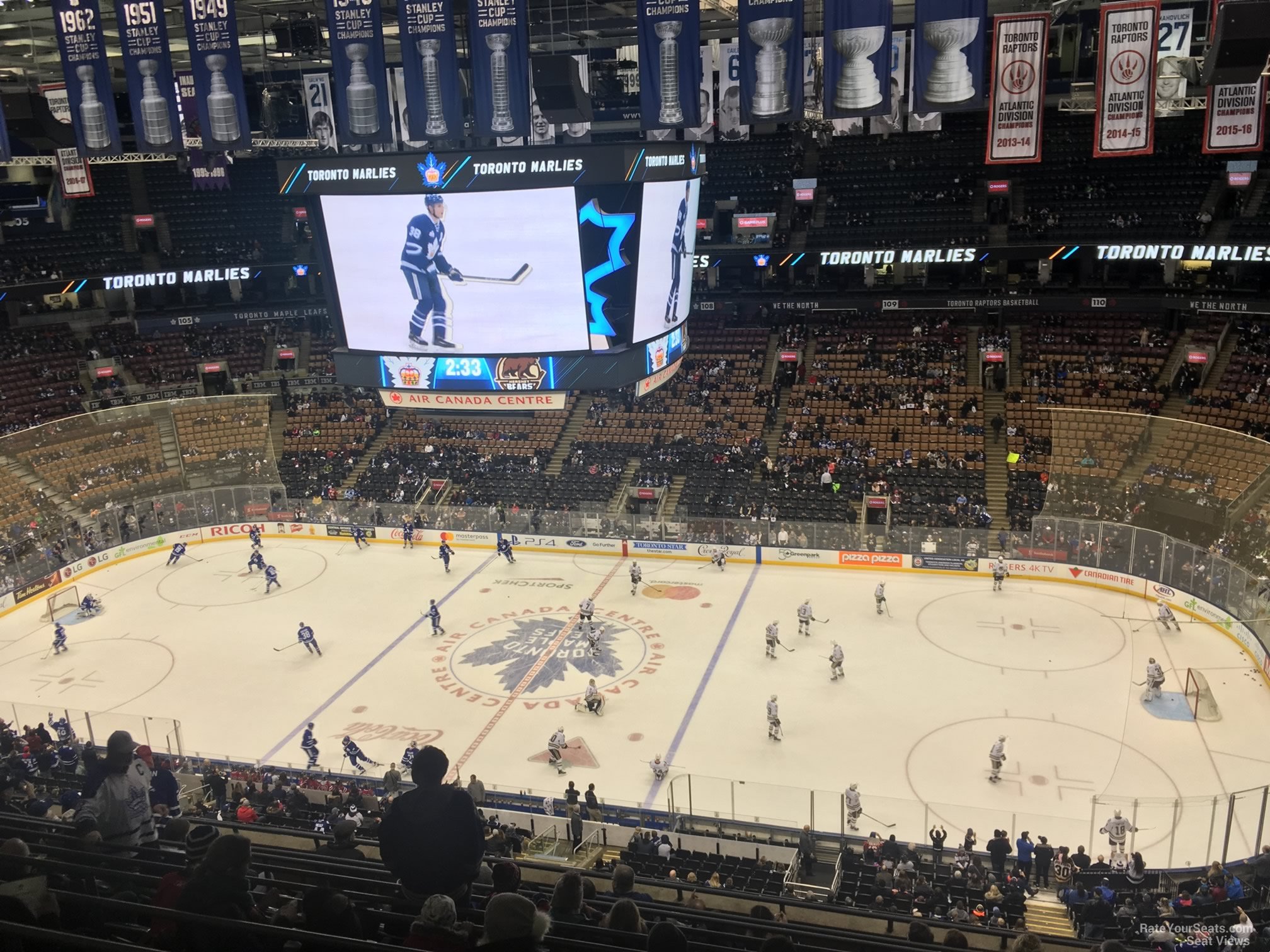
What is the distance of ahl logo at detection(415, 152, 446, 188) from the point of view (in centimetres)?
2172

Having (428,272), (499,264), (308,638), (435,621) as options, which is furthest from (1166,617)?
(308,638)

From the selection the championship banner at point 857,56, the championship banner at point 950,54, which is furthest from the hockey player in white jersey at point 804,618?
the championship banner at point 950,54

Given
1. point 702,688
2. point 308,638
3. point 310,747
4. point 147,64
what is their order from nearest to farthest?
1. point 310,747
2. point 147,64
3. point 702,688
4. point 308,638

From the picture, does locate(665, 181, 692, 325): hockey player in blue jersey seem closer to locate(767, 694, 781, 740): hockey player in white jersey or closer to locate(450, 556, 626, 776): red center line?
locate(450, 556, 626, 776): red center line

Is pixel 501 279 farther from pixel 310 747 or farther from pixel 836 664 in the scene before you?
pixel 836 664

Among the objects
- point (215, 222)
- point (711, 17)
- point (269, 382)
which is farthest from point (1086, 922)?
point (215, 222)

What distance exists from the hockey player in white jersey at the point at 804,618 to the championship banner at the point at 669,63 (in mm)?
12081

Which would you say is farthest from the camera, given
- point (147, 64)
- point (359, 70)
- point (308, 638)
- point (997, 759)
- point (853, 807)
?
point (308, 638)

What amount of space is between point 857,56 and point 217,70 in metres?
13.8

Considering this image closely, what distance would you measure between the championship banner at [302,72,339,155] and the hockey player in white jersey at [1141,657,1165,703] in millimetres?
26437

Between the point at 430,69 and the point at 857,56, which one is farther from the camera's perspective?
the point at 430,69

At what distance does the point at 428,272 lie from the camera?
22.9 meters

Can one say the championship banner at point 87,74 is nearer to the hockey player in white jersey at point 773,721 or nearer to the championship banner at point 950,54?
the championship banner at point 950,54

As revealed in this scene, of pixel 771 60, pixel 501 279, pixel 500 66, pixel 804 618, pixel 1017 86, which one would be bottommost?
pixel 804 618
